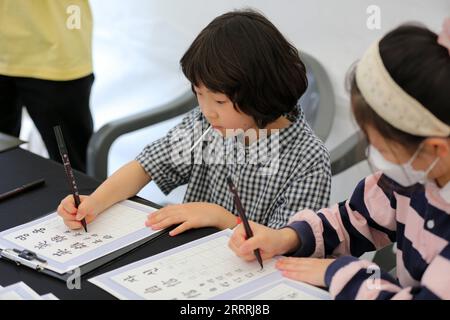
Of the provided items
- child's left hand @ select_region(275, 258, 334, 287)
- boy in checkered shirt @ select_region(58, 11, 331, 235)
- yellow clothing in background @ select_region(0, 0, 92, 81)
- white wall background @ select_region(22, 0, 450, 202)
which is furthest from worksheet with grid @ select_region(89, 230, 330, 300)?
yellow clothing in background @ select_region(0, 0, 92, 81)

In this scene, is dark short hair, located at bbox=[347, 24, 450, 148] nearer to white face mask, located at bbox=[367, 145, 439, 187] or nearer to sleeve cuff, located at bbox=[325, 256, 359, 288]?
white face mask, located at bbox=[367, 145, 439, 187]

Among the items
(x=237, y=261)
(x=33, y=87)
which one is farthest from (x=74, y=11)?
(x=237, y=261)

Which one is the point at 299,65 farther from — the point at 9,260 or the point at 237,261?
the point at 9,260

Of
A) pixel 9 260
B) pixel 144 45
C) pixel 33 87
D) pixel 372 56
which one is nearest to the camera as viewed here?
pixel 372 56

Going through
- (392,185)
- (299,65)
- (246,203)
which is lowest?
(246,203)

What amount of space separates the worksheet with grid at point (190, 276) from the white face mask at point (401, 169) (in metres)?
0.24

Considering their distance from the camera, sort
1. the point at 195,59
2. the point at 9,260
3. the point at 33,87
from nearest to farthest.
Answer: the point at 9,260, the point at 195,59, the point at 33,87

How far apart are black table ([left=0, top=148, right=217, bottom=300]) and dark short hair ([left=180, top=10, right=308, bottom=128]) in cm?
29

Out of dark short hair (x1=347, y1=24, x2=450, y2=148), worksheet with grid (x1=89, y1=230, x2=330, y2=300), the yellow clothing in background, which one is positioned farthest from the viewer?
the yellow clothing in background

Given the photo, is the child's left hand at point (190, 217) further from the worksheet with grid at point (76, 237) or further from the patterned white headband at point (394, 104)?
the patterned white headband at point (394, 104)

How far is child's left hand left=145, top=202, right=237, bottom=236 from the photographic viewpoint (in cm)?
119

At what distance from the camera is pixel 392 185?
3.50 feet

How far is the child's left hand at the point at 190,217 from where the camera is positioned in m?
1.19
